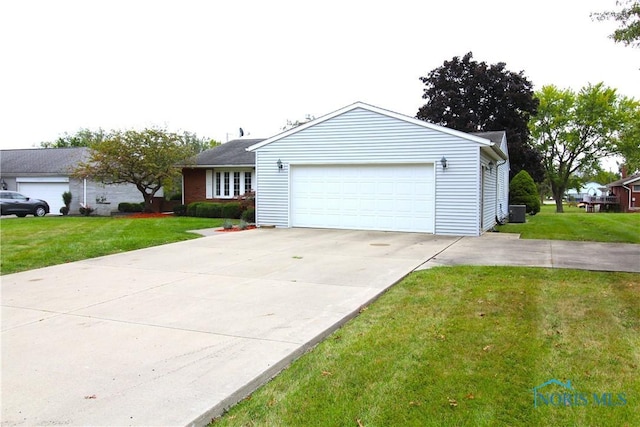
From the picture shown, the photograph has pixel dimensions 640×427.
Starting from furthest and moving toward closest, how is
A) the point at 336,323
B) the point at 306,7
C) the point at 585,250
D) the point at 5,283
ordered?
the point at 306,7 < the point at 585,250 < the point at 5,283 < the point at 336,323

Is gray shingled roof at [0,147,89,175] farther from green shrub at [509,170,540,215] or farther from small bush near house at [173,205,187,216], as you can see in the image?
green shrub at [509,170,540,215]

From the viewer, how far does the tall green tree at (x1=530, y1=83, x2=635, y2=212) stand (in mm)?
41438

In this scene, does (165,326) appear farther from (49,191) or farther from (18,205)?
(49,191)

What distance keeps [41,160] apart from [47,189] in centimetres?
303

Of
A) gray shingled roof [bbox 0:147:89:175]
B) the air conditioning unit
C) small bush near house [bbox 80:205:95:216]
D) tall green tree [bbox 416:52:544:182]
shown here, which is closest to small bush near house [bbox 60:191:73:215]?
gray shingled roof [bbox 0:147:89:175]

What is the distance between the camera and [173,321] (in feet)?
17.2

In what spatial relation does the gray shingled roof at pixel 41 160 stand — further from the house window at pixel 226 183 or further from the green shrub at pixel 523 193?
the green shrub at pixel 523 193

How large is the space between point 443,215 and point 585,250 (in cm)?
454

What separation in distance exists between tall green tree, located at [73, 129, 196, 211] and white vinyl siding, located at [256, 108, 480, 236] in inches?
285

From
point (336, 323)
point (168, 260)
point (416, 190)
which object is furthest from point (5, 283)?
point (416, 190)

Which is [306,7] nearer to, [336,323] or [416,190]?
[416,190]

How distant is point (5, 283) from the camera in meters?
7.38

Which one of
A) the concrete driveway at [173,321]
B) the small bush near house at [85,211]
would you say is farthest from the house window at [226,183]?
the concrete driveway at [173,321]

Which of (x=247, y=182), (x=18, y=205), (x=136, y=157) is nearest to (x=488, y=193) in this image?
(x=247, y=182)
